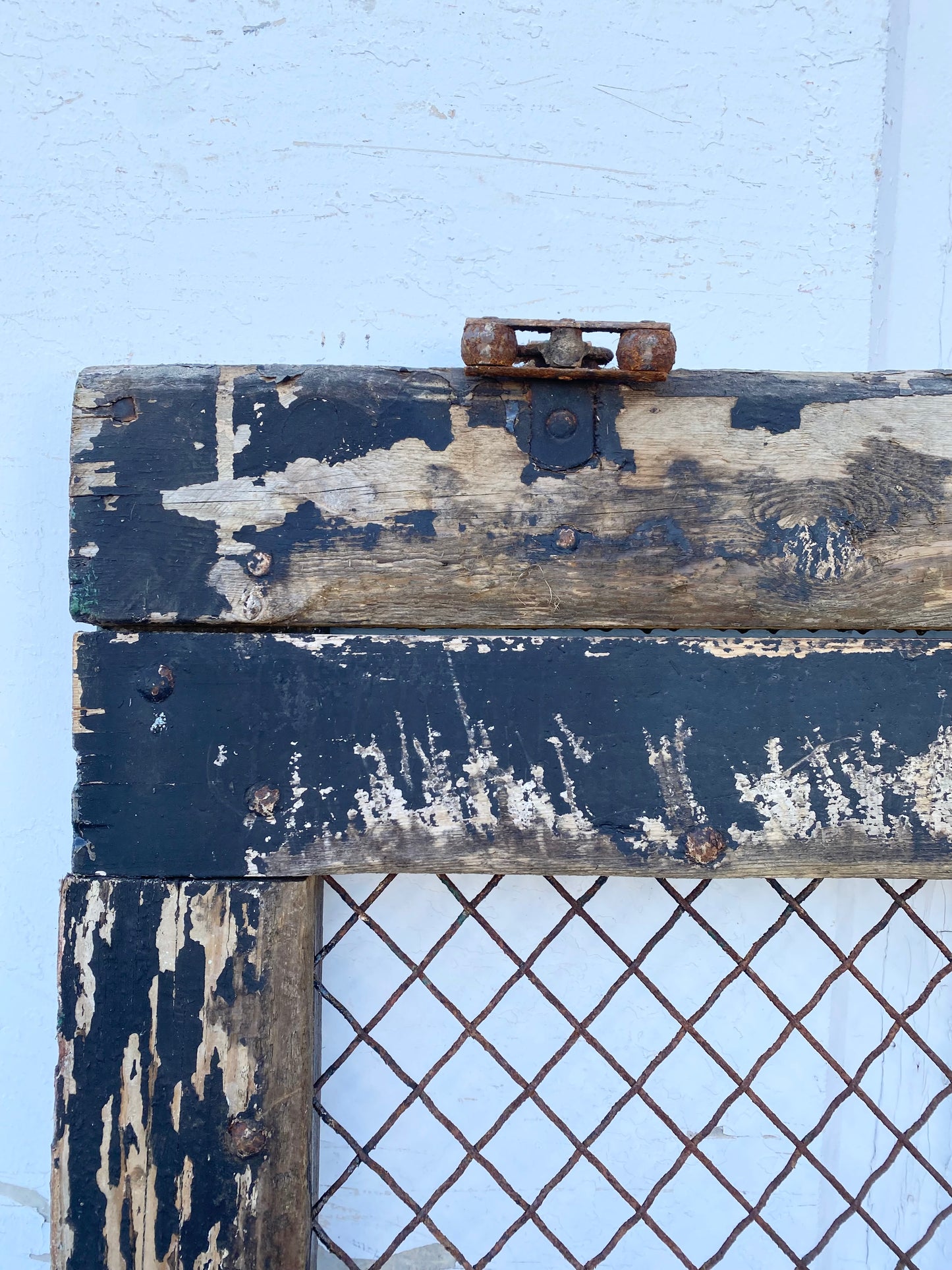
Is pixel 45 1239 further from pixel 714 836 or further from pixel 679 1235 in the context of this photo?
pixel 714 836

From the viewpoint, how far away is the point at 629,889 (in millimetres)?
933

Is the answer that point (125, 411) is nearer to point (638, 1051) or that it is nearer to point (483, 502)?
point (483, 502)

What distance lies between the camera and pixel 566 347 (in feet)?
1.82

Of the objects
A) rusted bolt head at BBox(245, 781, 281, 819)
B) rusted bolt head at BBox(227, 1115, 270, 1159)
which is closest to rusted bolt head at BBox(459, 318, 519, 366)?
rusted bolt head at BBox(245, 781, 281, 819)

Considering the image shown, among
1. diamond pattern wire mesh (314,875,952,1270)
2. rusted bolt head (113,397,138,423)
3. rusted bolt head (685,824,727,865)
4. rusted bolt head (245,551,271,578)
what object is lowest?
diamond pattern wire mesh (314,875,952,1270)

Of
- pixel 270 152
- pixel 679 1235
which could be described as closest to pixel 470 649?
pixel 270 152

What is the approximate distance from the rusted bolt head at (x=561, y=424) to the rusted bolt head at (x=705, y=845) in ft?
1.06

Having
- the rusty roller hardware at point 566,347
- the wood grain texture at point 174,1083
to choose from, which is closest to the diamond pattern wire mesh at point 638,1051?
the wood grain texture at point 174,1083

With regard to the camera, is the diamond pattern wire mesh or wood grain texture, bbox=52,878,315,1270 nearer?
wood grain texture, bbox=52,878,315,1270

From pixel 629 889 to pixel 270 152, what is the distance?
944 millimetres

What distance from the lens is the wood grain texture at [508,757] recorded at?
1.92ft

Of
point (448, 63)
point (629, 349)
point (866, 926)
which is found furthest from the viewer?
point (866, 926)

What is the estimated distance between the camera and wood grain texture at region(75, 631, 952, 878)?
59 cm

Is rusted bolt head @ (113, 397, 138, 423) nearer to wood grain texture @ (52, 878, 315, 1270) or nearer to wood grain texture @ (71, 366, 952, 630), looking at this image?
wood grain texture @ (71, 366, 952, 630)
